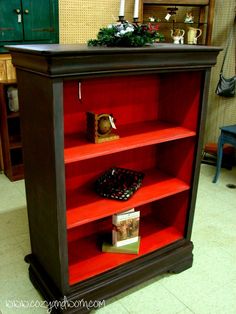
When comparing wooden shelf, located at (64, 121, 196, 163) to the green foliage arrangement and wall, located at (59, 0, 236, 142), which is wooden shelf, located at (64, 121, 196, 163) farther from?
wall, located at (59, 0, 236, 142)

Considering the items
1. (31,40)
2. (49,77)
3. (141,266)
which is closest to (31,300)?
(141,266)

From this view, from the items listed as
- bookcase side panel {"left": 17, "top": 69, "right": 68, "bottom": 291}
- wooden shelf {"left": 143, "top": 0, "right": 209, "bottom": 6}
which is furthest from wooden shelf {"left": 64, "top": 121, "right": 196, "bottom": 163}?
wooden shelf {"left": 143, "top": 0, "right": 209, "bottom": 6}

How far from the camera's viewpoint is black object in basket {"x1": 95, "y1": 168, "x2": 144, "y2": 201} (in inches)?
73.4

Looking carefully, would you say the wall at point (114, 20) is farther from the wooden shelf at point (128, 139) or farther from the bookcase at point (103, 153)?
the wooden shelf at point (128, 139)

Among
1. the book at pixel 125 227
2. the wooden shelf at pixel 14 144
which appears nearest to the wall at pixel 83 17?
the wooden shelf at pixel 14 144

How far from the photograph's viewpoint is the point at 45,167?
1571 mm

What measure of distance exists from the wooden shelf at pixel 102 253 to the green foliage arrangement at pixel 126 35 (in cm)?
124

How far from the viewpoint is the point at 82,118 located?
1.85 metres

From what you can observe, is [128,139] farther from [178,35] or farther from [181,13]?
[181,13]

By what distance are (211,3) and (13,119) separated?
2.63 meters

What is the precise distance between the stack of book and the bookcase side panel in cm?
42

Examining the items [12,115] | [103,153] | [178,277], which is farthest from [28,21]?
[178,277]

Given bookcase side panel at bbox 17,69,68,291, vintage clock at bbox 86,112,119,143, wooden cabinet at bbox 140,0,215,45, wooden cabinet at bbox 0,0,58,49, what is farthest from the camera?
wooden cabinet at bbox 140,0,215,45

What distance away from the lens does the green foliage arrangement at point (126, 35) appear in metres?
1.55
